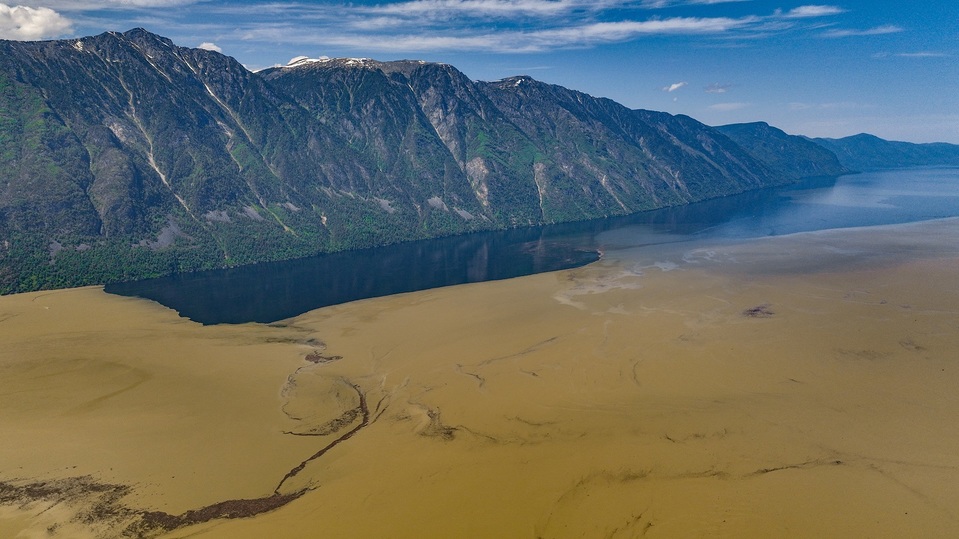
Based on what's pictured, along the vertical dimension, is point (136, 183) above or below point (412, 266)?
above

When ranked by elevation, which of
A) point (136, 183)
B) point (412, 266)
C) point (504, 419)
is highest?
point (136, 183)

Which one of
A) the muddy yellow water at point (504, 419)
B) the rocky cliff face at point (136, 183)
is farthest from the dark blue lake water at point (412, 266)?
the muddy yellow water at point (504, 419)

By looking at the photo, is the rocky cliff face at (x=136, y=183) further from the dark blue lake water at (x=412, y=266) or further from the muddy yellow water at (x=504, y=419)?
the muddy yellow water at (x=504, y=419)

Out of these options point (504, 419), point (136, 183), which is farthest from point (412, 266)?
point (504, 419)

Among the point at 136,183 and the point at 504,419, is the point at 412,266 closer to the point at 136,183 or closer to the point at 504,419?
the point at 136,183

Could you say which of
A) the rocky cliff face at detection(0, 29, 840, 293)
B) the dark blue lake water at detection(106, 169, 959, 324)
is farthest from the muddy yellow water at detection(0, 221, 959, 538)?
the rocky cliff face at detection(0, 29, 840, 293)

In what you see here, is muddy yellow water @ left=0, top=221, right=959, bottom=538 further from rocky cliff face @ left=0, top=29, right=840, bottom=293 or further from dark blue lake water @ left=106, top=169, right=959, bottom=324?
rocky cliff face @ left=0, top=29, right=840, bottom=293

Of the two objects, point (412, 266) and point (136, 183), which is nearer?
point (412, 266)

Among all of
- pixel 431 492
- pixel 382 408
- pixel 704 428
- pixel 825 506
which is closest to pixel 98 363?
pixel 382 408
